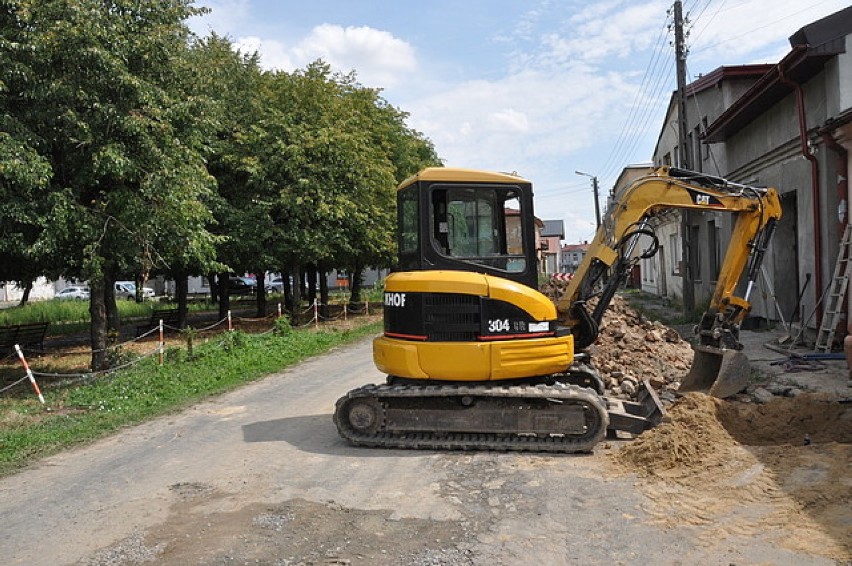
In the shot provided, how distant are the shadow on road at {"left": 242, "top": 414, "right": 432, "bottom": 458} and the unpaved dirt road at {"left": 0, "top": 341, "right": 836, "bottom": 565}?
4 centimetres

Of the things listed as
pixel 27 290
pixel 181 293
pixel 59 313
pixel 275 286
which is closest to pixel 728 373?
pixel 181 293

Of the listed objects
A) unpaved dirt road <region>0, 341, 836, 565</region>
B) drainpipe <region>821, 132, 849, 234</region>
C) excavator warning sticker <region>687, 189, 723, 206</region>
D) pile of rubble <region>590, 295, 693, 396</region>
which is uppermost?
drainpipe <region>821, 132, 849, 234</region>

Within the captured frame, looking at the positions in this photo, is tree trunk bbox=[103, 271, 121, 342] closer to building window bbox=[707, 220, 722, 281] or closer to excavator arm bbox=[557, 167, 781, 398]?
excavator arm bbox=[557, 167, 781, 398]

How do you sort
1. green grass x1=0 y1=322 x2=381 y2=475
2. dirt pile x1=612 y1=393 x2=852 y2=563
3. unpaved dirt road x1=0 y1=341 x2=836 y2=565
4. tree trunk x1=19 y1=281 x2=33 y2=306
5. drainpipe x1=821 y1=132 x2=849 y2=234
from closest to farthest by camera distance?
1. unpaved dirt road x1=0 y1=341 x2=836 y2=565
2. dirt pile x1=612 y1=393 x2=852 y2=563
3. green grass x1=0 y1=322 x2=381 y2=475
4. drainpipe x1=821 y1=132 x2=849 y2=234
5. tree trunk x1=19 y1=281 x2=33 y2=306

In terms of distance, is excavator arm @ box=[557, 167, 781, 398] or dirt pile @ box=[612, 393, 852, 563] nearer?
dirt pile @ box=[612, 393, 852, 563]

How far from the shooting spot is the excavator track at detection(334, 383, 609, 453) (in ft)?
22.8

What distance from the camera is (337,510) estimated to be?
18.2 feet

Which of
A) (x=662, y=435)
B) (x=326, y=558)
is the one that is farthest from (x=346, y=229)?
(x=326, y=558)

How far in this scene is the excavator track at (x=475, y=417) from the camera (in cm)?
694

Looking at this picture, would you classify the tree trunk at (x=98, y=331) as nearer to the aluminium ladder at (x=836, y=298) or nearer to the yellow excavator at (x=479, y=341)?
the yellow excavator at (x=479, y=341)

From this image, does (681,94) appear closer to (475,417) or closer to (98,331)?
(475,417)

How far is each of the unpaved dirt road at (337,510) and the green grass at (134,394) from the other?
2.69 feet

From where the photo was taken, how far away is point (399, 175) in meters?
30.7

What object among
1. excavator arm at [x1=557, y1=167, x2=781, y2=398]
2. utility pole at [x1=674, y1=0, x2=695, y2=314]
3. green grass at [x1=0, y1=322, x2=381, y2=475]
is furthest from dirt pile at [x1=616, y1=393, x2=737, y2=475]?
utility pole at [x1=674, y1=0, x2=695, y2=314]
